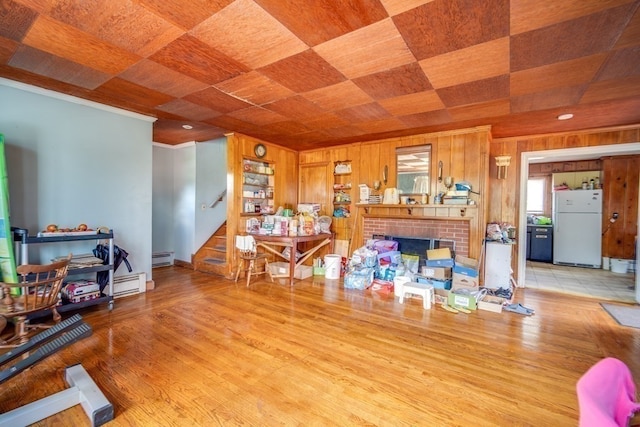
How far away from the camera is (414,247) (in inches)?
185

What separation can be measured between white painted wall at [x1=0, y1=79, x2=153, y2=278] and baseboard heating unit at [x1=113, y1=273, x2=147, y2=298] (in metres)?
0.11

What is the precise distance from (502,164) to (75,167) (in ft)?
19.9

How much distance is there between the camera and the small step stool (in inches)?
138

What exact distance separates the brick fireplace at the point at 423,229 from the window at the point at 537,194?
4.42m

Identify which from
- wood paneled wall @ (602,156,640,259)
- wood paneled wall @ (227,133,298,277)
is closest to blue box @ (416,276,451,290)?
wood paneled wall @ (227,133,298,277)

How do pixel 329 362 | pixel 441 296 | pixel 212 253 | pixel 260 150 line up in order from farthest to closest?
pixel 212 253
pixel 260 150
pixel 441 296
pixel 329 362

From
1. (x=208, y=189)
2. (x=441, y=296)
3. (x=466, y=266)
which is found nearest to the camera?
(x=441, y=296)

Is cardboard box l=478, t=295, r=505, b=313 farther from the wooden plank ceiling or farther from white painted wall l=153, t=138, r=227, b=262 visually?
white painted wall l=153, t=138, r=227, b=262

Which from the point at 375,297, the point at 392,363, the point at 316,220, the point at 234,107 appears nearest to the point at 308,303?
the point at 375,297

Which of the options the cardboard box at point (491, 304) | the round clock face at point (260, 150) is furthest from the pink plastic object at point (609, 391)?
the round clock face at point (260, 150)

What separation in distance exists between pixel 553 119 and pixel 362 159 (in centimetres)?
279

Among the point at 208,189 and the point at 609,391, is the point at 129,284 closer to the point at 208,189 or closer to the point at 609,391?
the point at 208,189

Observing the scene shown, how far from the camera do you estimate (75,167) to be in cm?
338

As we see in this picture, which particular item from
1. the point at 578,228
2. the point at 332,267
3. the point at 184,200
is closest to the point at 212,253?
the point at 184,200
